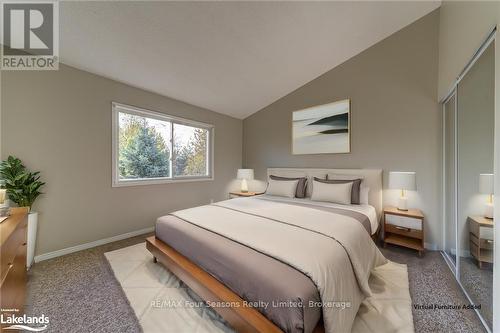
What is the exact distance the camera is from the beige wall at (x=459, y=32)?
1403 mm

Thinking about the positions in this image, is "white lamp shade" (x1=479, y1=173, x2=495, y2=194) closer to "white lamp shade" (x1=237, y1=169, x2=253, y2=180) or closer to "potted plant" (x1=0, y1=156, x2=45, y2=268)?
"white lamp shade" (x1=237, y1=169, x2=253, y2=180)

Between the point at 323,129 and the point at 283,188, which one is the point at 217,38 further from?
the point at 283,188

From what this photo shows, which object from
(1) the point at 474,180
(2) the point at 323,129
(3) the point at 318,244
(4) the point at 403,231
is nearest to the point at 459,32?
(1) the point at 474,180

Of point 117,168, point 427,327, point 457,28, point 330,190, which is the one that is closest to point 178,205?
point 117,168

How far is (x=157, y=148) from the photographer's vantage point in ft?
11.4

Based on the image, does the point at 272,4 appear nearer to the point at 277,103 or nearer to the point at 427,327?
the point at 277,103

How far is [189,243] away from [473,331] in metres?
2.19

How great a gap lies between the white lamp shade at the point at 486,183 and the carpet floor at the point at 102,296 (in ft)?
3.18

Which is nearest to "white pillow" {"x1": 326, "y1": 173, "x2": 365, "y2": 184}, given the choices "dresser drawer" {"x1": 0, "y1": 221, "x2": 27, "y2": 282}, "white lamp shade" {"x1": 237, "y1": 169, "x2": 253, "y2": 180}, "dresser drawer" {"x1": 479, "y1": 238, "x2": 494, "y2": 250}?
"dresser drawer" {"x1": 479, "y1": 238, "x2": 494, "y2": 250}

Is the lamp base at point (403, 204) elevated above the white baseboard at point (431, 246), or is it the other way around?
the lamp base at point (403, 204)

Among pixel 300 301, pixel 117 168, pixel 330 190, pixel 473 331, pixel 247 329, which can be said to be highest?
pixel 117 168

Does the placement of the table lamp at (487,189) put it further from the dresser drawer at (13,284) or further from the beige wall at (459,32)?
the dresser drawer at (13,284)

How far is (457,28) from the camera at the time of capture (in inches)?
78.4

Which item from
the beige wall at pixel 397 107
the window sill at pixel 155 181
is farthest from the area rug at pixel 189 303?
the beige wall at pixel 397 107
